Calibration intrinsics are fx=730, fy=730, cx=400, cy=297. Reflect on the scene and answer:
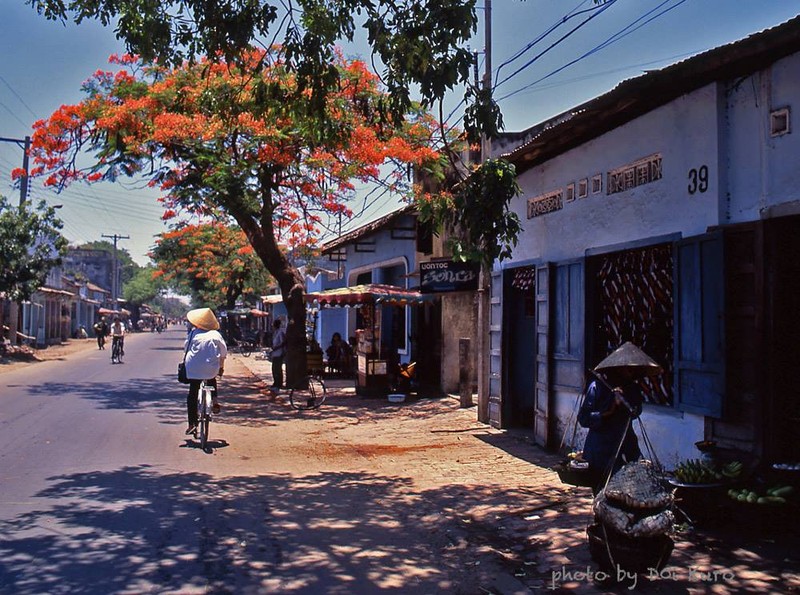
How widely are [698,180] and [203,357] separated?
6712mm

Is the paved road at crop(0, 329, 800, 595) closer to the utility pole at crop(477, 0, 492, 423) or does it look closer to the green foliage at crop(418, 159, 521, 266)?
the utility pole at crop(477, 0, 492, 423)

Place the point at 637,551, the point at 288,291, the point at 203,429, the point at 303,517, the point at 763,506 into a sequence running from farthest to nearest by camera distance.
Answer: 1. the point at 288,291
2. the point at 203,429
3. the point at 303,517
4. the point at 763,506
5. the point at 637,551

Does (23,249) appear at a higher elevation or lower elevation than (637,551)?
higher

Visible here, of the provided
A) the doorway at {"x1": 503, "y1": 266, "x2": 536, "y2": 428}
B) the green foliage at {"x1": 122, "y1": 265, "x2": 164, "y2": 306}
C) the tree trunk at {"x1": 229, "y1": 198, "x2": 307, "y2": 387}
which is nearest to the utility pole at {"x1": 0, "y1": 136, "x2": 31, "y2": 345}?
the tree trunk at {"x1": 229, "y1": 198, "x2": 307, "y2": 387}

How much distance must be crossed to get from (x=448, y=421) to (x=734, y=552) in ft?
25.6

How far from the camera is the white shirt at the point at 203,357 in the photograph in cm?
1013

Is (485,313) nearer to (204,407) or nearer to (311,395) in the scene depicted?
(311,395)

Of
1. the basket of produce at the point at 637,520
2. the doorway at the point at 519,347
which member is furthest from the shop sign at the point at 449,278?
the basket of produce at the point at 637,520

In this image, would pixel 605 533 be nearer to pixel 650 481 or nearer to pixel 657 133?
pixel 650 481

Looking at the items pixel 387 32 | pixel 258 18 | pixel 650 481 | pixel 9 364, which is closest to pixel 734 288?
pixel 650 481

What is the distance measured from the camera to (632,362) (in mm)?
5492

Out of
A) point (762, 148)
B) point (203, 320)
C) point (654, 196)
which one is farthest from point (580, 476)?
point (203, 320)

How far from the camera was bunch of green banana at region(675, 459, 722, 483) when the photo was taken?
235 inches

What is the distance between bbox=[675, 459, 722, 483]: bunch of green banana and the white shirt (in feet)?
20.6
